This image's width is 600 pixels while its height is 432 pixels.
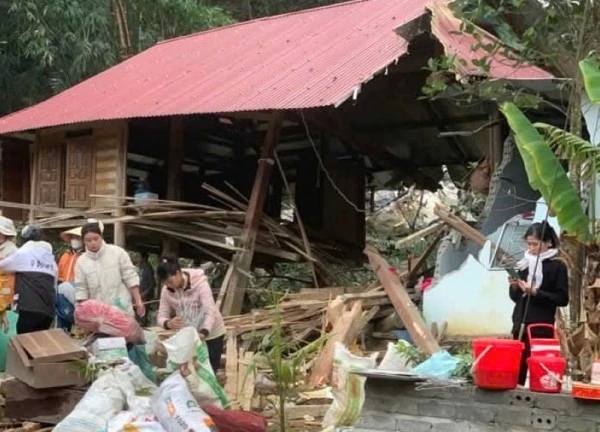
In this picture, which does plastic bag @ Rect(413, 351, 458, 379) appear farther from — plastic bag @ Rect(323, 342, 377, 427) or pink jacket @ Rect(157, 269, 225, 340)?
pink jacket @ Rect(157, 269, 225, 340)

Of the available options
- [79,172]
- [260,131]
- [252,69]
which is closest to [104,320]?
[252,69]

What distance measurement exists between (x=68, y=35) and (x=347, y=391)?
46.2ft

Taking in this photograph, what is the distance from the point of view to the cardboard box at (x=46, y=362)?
604 cm

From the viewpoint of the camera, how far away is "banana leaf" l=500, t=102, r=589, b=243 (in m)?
4.73

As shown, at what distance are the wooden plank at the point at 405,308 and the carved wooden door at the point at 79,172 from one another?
4879 mm

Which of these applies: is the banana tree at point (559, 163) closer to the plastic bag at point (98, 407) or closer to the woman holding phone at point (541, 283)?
the woman holding phone at point (541, 283)

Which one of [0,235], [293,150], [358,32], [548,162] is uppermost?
[358,32]

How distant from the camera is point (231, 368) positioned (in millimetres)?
7488

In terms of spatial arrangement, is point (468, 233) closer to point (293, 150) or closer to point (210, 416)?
point (210, 416)

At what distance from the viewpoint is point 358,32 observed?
38.9 ft

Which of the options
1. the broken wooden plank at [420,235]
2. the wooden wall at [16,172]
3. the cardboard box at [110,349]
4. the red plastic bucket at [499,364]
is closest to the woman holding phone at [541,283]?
the red plastic bucket at [499,364]

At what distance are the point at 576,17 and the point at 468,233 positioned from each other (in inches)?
125

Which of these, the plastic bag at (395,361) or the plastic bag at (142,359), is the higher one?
the plastic bag at (395,361)

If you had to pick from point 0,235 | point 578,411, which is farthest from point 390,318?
point 578,411
